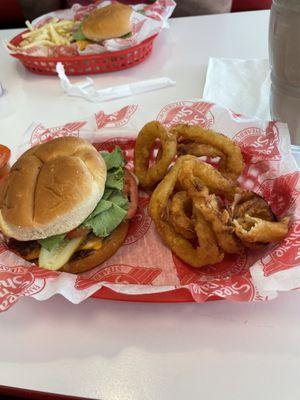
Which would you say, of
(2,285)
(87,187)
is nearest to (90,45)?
(87,187)

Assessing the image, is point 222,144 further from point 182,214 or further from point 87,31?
point 87,31

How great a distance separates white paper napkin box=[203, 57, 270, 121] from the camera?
1.59 m

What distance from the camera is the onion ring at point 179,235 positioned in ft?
3.22

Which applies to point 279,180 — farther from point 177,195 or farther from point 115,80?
point 115,80

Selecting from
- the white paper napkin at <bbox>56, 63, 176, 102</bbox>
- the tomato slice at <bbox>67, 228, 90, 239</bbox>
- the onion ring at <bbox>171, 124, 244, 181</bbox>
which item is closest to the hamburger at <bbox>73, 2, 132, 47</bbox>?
the white paper napkin at <bbox>56, 63, 176, 102</bbox>

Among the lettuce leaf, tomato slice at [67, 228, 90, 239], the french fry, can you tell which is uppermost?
the french fry

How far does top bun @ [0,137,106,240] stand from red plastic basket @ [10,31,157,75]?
86 cm

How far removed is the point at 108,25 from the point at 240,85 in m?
0.68

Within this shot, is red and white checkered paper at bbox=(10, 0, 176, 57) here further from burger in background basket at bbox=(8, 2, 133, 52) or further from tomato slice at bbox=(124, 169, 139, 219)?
tomato slice at bbox=(124, 169, 139, 219)

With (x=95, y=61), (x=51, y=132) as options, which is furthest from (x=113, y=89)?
(x=51, y=132)

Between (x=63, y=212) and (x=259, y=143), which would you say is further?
Result: (x=259, y=143)

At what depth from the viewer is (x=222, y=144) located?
3.81 feet

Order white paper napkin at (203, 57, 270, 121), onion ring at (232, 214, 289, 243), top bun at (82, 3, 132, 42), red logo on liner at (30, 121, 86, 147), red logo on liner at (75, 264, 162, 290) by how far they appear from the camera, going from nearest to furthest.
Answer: onion ring at (232, 214, 289, 243) < red logo on liner at (75, 264, 162, 290) < red logo on liner at (30, 121, 86, 147) < white paper napkin at (203, 57, 270, 121) < top bun at (82, 3, 132, 42)

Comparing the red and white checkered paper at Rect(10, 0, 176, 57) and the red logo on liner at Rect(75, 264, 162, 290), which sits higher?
the red and white checkered paper at Rect(10, 0, 176, 57)
